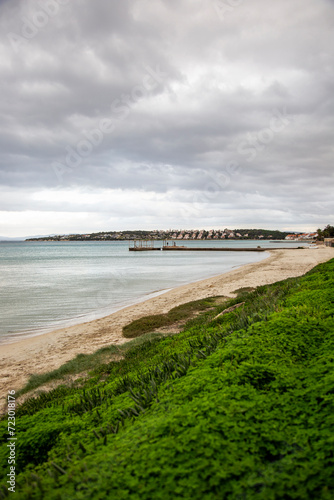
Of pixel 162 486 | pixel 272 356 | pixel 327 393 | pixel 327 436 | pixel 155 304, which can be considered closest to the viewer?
pixel 162 486

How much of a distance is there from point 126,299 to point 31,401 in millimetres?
14337

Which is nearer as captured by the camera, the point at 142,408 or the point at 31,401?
the point at 142,408

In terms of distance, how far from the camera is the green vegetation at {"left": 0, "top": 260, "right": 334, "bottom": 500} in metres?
2.04

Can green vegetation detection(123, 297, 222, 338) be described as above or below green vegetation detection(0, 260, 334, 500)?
below

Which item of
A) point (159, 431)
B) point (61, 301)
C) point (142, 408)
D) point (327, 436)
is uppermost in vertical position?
point (327, 436)

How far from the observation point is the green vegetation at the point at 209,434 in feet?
6.68

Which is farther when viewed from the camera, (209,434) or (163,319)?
(163,319)

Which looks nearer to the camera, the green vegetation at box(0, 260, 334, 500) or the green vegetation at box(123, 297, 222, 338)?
the green vegetation at box(0, 260, 334, 500)

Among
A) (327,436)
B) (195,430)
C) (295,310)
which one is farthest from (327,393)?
(295,310)

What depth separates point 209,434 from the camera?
240cm

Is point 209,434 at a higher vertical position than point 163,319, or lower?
higher

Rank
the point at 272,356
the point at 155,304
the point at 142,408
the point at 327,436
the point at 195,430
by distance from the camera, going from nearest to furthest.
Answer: the point at 327,436, the point at 195,430, the point at 142,408, the point at 272,356, the point at 155,304

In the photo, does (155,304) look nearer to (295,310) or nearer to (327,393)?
(295,310)

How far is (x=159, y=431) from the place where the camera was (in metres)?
Answer: 2.58
